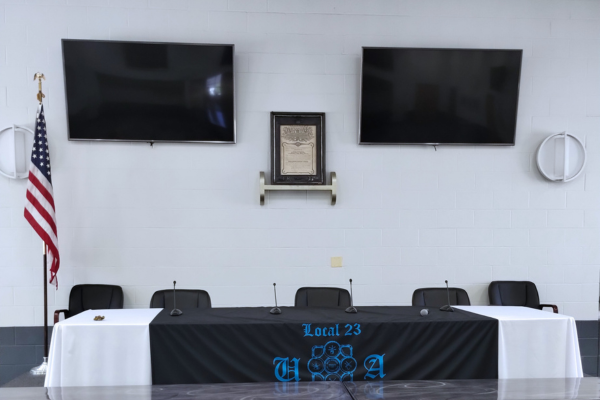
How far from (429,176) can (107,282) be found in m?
3.24

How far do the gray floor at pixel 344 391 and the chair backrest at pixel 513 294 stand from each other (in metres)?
3.30

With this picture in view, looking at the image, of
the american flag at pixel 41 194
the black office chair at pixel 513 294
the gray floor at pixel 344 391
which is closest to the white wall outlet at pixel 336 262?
the black office chair at pixel 513 294

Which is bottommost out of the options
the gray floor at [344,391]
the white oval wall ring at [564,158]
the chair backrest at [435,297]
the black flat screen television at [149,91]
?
the chair backrest at [435,297]

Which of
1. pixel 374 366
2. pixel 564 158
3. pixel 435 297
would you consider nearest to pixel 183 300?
pixel 374 366

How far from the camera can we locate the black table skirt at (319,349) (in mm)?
2766

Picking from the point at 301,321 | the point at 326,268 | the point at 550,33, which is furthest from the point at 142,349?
the point at 550,33

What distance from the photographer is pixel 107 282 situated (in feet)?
14.3

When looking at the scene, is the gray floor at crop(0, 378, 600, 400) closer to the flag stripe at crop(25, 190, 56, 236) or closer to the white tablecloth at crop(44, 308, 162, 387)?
the white tablecloth at crop(44, 308, 162, 387)

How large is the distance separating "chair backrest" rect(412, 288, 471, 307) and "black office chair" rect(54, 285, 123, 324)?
104 inches

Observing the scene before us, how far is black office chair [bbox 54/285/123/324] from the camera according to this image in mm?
4215

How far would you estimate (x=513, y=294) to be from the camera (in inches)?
177

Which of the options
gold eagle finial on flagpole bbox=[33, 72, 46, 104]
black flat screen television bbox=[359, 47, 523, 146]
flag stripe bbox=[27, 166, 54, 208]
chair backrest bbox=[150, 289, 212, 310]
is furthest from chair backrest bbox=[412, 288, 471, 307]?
gold eagle finial on flagpole bbox=[33, 72, 46, 104]

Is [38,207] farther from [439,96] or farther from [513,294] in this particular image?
[513,294]

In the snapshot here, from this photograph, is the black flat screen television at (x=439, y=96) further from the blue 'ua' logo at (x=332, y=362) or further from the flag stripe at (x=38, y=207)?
the flag stripe at (x=38, y=207)
